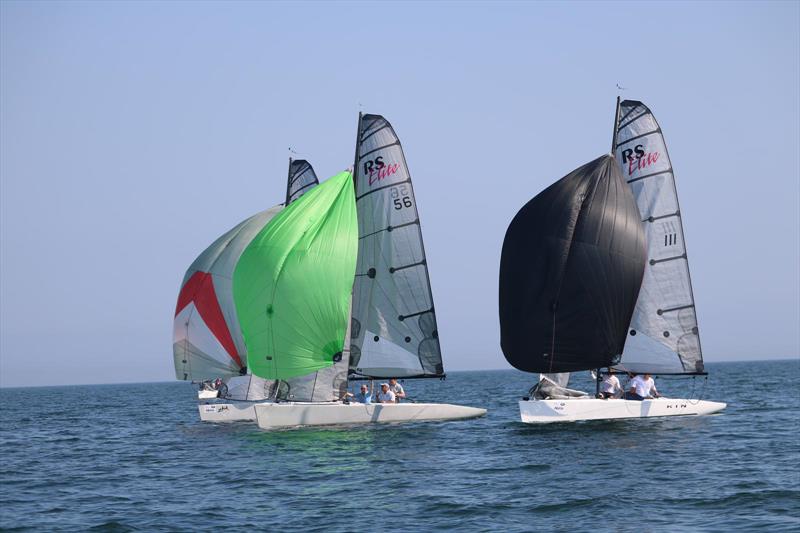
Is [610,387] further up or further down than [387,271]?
further down

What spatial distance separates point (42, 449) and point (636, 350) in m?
21.4

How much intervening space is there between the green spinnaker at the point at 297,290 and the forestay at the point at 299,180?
9.16 meters

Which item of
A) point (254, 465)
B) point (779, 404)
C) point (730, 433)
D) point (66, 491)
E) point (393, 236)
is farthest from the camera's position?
point (779, 404)

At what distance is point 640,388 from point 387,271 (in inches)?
376

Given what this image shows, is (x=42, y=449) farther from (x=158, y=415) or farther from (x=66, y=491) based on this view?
(x=158, y=415)

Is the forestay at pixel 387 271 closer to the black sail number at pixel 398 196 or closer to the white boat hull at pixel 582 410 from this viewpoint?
the black sail number at pixel 398 196

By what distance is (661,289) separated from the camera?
36.7 meters

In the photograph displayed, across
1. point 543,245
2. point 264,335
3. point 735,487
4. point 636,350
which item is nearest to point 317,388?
point 264,335

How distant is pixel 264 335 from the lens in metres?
33.7

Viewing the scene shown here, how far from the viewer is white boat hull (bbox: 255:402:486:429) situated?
34156 millimetres

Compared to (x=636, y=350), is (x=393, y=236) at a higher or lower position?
higher

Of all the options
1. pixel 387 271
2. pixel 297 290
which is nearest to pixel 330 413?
pixel 297 290

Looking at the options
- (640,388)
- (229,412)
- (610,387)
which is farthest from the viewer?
(229,412)

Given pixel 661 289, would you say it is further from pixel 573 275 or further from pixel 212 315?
pixel 212 315
